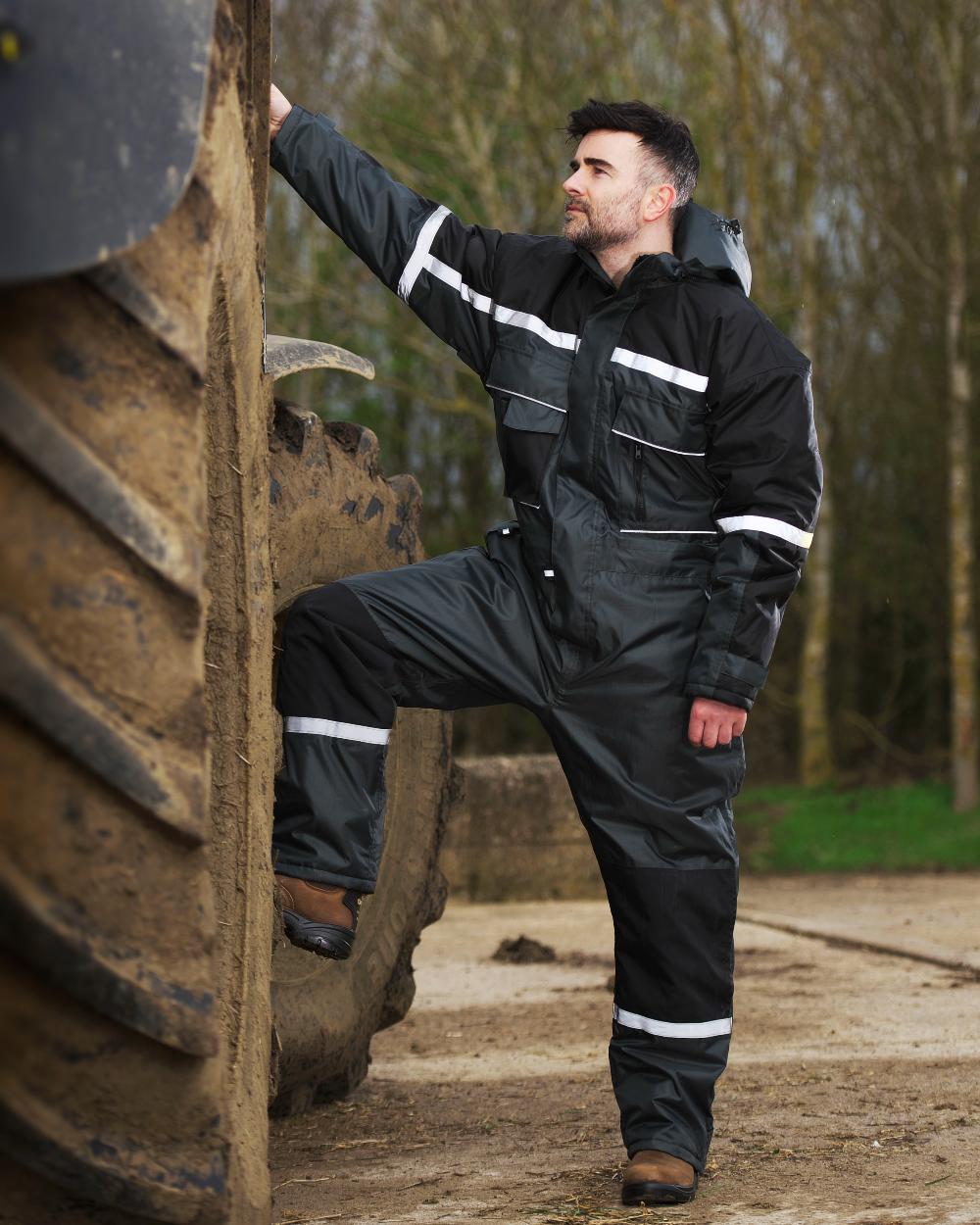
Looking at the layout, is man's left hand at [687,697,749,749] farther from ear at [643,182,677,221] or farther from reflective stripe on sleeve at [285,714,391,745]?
ear at [643,182,677,221]

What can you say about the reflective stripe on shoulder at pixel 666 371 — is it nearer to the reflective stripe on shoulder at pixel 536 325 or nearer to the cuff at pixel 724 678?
the reflective stripe on shoulder at pixel 536 325

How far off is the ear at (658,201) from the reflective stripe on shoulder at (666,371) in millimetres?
373

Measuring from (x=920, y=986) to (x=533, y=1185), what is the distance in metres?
2.32

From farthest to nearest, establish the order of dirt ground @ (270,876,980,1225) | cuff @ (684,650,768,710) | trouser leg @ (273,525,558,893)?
1. cuff @ (684,650,768,710)
2. trouser leg @ (273,525,558,893)
3. dirt ground @ (270,876,980,1225)

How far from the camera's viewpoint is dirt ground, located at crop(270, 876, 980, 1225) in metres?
2.78

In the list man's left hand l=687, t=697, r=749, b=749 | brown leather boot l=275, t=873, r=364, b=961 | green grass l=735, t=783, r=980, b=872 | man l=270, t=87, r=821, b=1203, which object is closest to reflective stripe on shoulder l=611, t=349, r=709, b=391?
man l=270, t=87, r=821, b=1203

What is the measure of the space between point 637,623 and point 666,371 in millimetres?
476

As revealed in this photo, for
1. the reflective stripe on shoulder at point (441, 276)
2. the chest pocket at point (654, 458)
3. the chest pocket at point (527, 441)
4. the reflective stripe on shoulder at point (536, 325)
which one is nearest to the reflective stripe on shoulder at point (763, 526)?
the chest pocket at point (654, 458)

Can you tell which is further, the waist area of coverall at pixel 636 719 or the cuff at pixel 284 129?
the cuff at pixel 284 129

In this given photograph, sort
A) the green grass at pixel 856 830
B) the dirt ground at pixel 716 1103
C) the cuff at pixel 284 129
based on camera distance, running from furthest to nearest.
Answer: the green grass at pixel 856 830
the cuff at pixel 284 129
the dirt ground at pixel 716 1103

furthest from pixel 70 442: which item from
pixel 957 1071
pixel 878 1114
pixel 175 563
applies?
pixel 957 1071

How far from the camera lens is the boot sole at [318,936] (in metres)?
2.78

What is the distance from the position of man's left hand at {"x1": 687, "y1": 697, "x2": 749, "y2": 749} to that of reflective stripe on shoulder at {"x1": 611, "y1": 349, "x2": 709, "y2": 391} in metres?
0.59

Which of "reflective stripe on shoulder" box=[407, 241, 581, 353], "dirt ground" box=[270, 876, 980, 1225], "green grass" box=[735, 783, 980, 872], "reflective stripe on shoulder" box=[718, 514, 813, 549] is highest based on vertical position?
"reflective stripe on shoulder" box=[407, 241, 581, 353]
